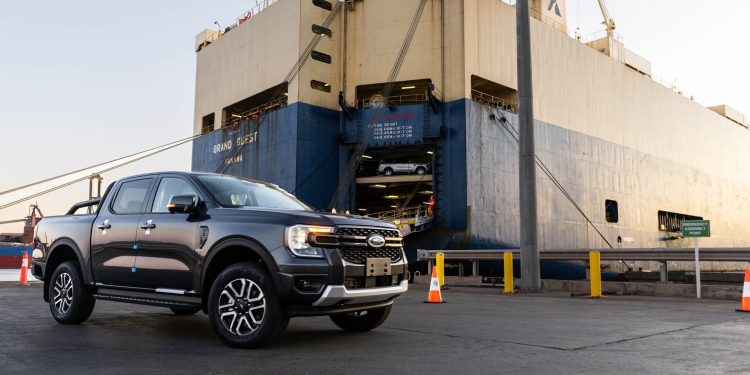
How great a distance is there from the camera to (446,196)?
27.3 metres

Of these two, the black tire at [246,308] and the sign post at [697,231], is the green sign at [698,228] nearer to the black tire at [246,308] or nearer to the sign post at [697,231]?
the sign post at [697,231]

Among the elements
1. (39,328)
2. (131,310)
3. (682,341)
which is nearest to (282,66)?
(131,310)

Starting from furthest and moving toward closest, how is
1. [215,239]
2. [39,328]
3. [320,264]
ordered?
[39,328]
[215,239]
[320,264]

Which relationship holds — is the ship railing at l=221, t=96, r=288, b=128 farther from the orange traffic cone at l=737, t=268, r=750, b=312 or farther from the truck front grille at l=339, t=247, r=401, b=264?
the truck front grille at l=339, t=247, r=401, b=264

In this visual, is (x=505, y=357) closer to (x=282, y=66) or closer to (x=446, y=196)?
(x=446, y=196)

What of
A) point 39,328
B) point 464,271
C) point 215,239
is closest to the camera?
point 215,239

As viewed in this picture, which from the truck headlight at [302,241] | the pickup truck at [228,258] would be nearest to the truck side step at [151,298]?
the pickup truck at [228,258]

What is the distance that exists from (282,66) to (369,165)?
23.0ft

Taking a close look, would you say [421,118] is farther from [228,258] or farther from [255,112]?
[228,258]

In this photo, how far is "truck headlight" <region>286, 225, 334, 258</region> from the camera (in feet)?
18.1

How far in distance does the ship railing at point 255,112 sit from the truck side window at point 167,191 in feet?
79.0

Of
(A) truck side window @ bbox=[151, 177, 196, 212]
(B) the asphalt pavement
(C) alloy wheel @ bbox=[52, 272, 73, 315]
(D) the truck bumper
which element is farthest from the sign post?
(C) alloy wheel @ bbox=[52, 272, 73, 315]

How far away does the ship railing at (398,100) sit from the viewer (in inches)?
1140

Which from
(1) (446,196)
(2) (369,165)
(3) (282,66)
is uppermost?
(3) (282,66)
